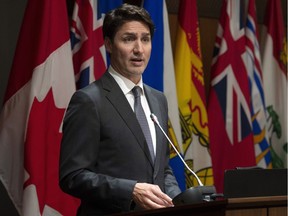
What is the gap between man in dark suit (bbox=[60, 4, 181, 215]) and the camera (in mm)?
2359

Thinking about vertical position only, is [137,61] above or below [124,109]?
above

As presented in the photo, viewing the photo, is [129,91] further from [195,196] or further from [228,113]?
[228,113]

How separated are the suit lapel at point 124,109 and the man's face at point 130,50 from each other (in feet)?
0.27

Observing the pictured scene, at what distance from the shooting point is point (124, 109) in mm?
2566

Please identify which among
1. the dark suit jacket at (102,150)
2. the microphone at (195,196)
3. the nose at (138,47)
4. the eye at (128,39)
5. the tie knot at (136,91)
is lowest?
the microphone at (195,196)

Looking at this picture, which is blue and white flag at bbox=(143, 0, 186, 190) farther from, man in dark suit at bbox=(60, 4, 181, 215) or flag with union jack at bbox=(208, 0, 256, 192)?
man in dark suit at bbox=(60, 4, 181, 215)

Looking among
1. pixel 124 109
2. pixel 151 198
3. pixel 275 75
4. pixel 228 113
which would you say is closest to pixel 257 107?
pixel 228 113

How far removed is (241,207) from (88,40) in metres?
2.07

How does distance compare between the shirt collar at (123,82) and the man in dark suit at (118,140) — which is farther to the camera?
the shirt collar at (123,82)

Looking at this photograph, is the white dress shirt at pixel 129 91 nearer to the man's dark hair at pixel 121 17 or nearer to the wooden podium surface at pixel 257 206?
the man's dark hair at pixel 121 17

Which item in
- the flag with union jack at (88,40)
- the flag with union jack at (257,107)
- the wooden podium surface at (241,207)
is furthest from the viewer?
the flag with union jack at (257,107)

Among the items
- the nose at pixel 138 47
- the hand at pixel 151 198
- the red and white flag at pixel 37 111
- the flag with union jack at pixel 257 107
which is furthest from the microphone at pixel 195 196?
the flag with union jack at pixel 257 107

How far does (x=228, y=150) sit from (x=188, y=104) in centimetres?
45

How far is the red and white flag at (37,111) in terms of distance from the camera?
3.42 meters
